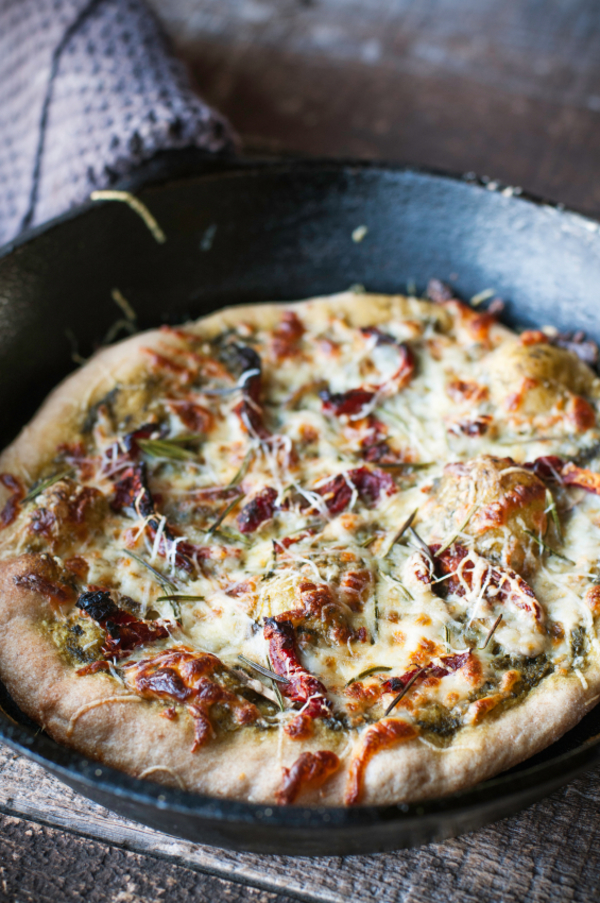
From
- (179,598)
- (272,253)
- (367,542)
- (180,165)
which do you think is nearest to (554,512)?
(367,542)

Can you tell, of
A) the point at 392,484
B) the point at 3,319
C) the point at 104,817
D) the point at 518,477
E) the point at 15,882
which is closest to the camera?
the point at 15,882

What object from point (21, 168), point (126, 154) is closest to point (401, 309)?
point (126, 154)

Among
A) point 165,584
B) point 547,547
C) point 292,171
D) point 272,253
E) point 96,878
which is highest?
point 292,171

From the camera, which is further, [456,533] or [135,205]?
[135,205]

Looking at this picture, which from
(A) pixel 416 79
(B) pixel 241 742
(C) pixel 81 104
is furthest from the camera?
(A) pixel 416 79

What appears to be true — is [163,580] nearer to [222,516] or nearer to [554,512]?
[222,516]

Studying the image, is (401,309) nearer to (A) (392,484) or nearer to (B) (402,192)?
(B) (402,192)

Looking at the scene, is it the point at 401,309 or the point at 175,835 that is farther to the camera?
the point at 401,309

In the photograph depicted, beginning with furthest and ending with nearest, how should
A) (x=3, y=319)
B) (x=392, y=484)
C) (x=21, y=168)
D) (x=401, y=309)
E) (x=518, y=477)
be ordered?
1. (x=21, y=168)
2. (x=401, y=309)
3. (x=3, y=319)
4. (x=392, y=484)
5. (x=518, y=477)

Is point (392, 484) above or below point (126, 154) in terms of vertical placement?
below
